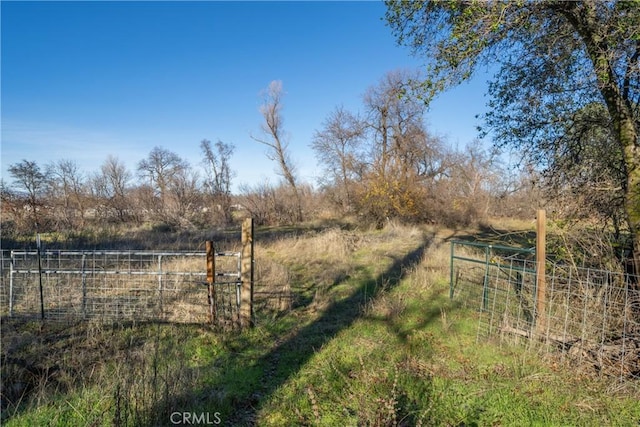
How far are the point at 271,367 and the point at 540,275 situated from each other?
3903 millimetres

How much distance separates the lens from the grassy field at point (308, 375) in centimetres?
322

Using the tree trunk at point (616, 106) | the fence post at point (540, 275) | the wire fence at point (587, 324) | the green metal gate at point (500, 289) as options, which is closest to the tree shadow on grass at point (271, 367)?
the green metal gate at point (500, 289)

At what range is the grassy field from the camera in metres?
3.22

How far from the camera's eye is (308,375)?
165 inches

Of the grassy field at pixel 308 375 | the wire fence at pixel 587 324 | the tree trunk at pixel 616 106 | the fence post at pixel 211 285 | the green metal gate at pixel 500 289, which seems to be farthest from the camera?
the fence post at pixel 211 285

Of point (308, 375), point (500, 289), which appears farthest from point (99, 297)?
point (500, 289)

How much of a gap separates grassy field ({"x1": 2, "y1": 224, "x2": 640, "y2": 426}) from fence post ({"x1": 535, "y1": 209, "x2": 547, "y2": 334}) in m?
0.51

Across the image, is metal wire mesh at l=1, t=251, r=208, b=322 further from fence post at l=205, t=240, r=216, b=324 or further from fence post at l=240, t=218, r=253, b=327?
fence post at l=240, t=218, r=253, b=327

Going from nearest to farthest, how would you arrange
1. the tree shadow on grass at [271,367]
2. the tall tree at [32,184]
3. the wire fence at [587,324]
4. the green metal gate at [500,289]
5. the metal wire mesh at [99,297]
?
the tree shadow on grass at [271,367] < the wire fence at [587,324] < the green metal gate at [500,289] < the metal wire mesh at [99,297] < the tall tree at [32,184]

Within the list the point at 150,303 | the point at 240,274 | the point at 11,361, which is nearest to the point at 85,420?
the point at 11,361

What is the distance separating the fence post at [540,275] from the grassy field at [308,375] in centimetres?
51

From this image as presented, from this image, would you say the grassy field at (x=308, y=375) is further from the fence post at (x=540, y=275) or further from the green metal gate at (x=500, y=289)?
the fence post at (x=540, y=275)

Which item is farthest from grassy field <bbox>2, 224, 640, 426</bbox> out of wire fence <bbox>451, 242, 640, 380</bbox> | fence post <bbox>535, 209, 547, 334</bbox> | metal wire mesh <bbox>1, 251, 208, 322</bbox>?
fence post <bbox>535, 209, 547, 334</bbox>

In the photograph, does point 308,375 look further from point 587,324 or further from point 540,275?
point 587,324
